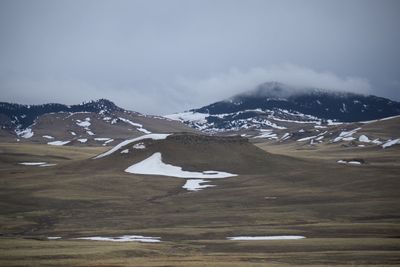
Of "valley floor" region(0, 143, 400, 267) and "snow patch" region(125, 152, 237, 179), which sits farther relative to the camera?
"snow patch" region(125, 152, 237, 179)

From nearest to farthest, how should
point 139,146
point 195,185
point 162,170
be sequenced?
point 195,185
point 162,170
point 139,146

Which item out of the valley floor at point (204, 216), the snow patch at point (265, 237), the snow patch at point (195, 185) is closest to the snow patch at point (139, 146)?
the valley floor at point (204, 216)

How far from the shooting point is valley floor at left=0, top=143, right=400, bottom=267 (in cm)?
4912

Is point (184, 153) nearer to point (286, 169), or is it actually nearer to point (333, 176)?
point (286, 169)

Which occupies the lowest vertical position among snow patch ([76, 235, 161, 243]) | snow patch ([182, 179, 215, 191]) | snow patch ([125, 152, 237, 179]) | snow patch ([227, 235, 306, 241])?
snow patch ([76, 235, 161, 243])

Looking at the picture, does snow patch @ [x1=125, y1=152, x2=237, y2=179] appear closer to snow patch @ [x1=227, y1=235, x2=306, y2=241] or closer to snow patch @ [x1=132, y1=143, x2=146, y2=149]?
snow patch @ [x1=132, y1=143, x2=146, y2=149]

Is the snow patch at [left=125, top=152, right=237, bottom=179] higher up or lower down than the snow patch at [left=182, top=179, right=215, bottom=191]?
higher up

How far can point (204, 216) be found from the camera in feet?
291

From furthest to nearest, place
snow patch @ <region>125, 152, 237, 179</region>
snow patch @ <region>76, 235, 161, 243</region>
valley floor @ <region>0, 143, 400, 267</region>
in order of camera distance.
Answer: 1. snow patch @ <region>125, 152, 237, 179</region>
2. snow patch @ <region>76, 235, 161, 243</region>
3. valley floor @ <region>0, 143, 400, 267</region>

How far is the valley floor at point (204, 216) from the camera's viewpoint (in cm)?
4912

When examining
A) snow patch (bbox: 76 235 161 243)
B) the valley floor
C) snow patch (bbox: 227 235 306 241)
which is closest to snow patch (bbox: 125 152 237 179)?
the valley floor

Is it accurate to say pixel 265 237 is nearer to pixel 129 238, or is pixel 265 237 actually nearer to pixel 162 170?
pixel 129 238

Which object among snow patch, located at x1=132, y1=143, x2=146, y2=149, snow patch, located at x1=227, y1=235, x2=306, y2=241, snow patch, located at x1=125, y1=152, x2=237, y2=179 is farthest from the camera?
snow patch, located at x1=132, y1=143, x2=146, y2=149

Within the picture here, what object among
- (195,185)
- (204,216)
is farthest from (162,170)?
(204,216)
